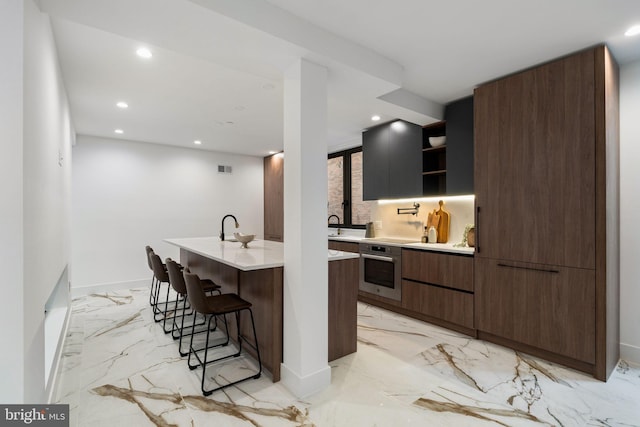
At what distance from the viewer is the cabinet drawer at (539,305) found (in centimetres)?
246

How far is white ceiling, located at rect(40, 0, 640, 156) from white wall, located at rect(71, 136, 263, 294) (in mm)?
1762

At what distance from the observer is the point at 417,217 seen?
4.55 meters

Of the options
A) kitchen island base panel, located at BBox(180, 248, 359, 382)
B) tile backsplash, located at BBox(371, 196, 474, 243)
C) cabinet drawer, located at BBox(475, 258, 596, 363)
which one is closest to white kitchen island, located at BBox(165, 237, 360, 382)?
kitchen island base panel, located at BBox(180, 248, 359, 382)

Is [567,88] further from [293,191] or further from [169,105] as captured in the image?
[169,105]

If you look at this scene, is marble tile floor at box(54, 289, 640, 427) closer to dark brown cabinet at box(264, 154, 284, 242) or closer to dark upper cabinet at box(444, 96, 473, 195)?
dark upper cabinet at box(444, 96, 473, 195)

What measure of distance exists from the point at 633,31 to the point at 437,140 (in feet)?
6.24

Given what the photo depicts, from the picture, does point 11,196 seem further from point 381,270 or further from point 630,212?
point 630,212

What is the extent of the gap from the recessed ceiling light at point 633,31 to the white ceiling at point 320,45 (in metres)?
0.06

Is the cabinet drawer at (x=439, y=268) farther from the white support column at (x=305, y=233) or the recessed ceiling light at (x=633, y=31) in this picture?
the recessed ceiling light at (x=633, y=31)

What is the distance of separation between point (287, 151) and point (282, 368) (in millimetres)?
1687

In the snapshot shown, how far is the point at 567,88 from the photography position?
254 cm

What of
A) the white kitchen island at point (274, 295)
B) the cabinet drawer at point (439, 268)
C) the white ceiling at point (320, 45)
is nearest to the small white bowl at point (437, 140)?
the white ceiling at point (320, 45)

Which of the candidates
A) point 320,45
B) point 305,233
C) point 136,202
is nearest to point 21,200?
point 305,233

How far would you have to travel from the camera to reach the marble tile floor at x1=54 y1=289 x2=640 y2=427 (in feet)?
6.43
